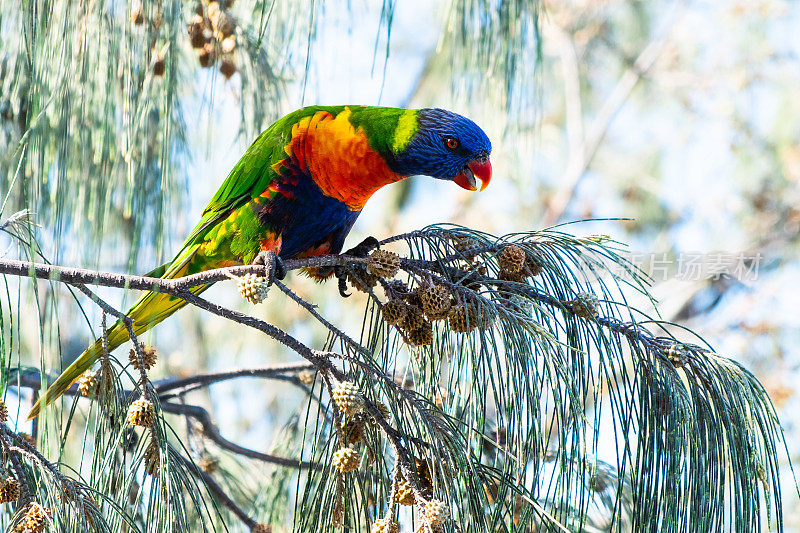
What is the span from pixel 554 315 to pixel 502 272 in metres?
0.11

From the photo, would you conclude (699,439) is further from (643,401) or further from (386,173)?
(386,173)

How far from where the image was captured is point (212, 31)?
1466 millimetres

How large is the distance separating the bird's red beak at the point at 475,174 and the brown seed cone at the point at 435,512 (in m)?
1.00

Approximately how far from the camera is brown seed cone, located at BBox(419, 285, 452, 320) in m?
1.01

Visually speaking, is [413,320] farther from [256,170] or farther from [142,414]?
[256,170]

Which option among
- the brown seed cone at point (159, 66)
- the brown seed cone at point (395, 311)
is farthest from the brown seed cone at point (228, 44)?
the brown seed cone at point (395, 311)

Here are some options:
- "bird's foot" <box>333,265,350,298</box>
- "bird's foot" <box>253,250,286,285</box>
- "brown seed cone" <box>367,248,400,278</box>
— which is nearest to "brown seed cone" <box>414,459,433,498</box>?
"brown seed cone" <box>367,248,400,278</box>

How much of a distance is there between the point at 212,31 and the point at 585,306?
36.5 inches

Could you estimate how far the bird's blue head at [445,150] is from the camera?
1620 mm

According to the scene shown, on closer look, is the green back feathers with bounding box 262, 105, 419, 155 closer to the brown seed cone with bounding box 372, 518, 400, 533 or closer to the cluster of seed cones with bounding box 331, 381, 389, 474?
the cluster of seed cones with bounding box 331, 381, 389, 474

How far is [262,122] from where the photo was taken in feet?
5.81

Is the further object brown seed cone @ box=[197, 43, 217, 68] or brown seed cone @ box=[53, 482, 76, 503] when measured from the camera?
brown seed cone @ box=[197, 43, 217, 68]

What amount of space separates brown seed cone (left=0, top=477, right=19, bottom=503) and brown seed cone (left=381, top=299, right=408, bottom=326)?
1.74 ft

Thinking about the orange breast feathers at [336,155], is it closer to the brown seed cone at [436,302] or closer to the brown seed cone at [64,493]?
the brown seed cone at [436,302]
